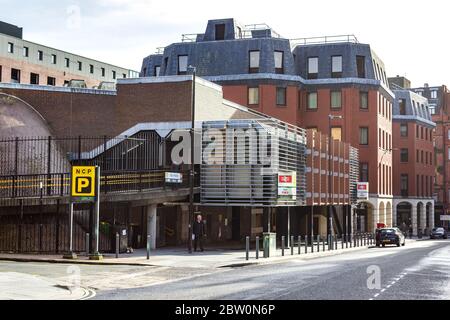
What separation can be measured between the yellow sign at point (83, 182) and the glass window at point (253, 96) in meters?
41.1

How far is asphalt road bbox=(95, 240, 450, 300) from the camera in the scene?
16.6 m

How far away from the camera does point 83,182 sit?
2803cm

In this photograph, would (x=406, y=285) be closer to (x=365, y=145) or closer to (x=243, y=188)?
(x=243, y=188)

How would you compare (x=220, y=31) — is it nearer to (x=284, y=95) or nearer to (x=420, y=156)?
(x=284, y=95)

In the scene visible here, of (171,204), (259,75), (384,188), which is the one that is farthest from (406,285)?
(384,188)

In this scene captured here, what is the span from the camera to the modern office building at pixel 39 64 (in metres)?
76.1

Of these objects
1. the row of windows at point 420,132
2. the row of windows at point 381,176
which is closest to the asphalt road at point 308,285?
the row of windows at point 381,176

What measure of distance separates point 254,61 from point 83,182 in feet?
137

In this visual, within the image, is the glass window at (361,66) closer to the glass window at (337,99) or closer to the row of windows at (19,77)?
the glass window at (337,99)

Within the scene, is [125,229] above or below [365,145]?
below

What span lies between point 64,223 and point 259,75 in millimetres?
38158

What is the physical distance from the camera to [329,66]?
6950 cm

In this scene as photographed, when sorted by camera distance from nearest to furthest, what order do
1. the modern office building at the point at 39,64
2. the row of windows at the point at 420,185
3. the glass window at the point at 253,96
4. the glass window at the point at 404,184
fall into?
the glass window at the point at 253,96 < the modern office building at the point at 39,64 < the glass window at the point at 404,184 < the row of windows at the point at 420,185

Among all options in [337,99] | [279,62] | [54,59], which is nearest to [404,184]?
[337,99]
